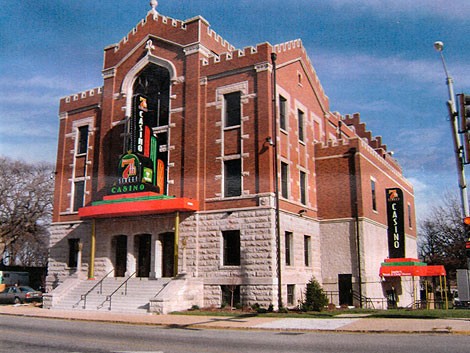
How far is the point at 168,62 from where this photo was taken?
32469 millimetres

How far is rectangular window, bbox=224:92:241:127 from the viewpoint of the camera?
2991cm

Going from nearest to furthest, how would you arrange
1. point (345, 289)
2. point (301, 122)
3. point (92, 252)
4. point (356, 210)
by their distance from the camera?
1. point (92, 252)
2. point (345, 289)
3. point (356, 210)
4. point (301, 122)

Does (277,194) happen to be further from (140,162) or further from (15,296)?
(15,296)

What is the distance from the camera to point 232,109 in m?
30.2

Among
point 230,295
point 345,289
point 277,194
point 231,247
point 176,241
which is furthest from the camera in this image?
point 345,289

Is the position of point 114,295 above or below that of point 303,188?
below

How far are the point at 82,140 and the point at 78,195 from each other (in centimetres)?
412

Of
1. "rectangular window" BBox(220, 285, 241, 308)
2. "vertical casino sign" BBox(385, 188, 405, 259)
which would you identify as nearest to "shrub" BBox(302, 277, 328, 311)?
"rectangular window" BBox(220, 285, 241, 308)

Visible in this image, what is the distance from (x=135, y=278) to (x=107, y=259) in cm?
306

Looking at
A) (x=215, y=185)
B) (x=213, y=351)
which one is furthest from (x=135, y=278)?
(x=213, y=351)

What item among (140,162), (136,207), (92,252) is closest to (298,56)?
(140,162)

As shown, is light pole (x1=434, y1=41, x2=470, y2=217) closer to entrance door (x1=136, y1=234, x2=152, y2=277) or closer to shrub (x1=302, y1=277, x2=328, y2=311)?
shrub (x1=302, y1=277, x2=328, y2=311)

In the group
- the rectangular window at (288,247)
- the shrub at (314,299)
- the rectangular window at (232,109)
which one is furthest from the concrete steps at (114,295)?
the rectangular window at (232,109)

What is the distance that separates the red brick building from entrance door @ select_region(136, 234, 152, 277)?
125mm
